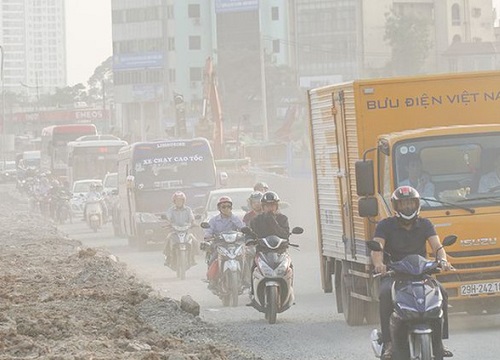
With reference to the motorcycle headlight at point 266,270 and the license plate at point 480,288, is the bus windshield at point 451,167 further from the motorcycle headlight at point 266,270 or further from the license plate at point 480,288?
the motorcycle headlight at point 266,270

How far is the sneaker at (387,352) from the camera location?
431 inches

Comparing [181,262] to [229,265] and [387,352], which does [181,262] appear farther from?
[387,352]

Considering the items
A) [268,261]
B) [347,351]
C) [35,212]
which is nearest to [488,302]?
[347,351]

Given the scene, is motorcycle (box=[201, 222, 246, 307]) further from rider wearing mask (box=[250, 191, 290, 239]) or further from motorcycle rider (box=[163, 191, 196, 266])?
motorcycle rider (box=[163, 191, 196, 266])

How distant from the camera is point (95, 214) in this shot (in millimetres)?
48094

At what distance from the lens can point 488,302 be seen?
1527 centimetres

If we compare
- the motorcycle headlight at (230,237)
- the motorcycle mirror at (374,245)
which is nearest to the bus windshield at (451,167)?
→ the motorcycle mirror at (374,245)

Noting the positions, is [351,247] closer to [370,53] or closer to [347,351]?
[347,351]

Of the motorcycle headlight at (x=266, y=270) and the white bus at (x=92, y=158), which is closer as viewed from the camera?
the motorcycle headlight at (x=266, y=270)

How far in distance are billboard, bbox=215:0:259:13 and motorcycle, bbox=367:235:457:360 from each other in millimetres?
136237

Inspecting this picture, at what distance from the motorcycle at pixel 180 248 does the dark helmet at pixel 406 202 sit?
14879 millimetres

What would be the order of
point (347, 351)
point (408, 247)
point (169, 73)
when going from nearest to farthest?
1. point (408, 247)
2. point (347, 351)
3. point (169, 73)

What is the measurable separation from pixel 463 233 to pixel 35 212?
47.6m

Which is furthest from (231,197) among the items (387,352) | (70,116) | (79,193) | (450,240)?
(70,116)
